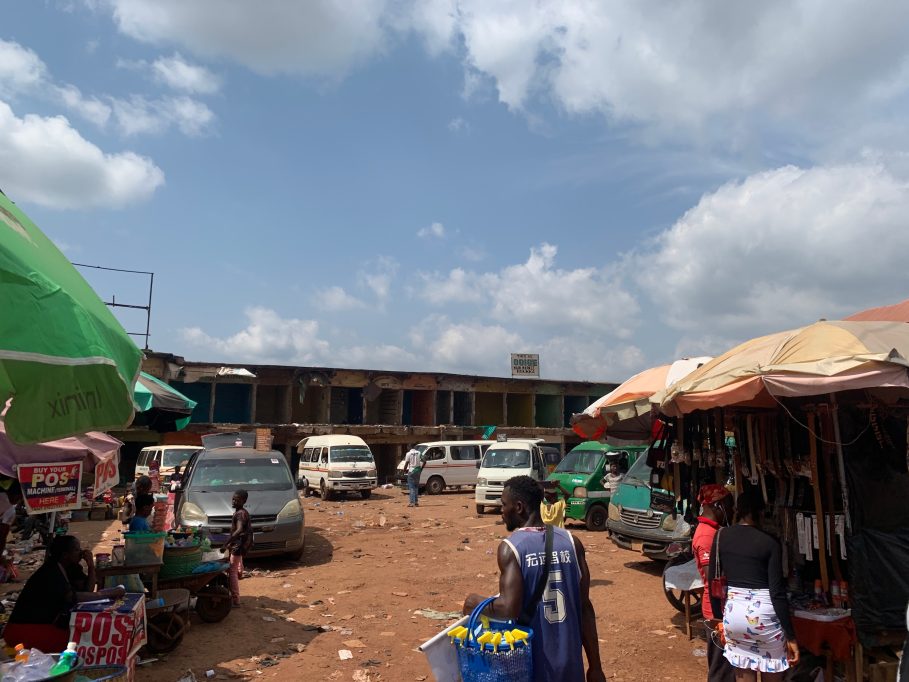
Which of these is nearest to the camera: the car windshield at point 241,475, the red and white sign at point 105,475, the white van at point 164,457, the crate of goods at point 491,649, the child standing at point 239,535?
the crate of goods at point 491,649

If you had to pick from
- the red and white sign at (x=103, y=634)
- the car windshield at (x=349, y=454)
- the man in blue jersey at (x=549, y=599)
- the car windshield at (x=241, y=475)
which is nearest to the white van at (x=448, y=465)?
the car windshield at (x=349, y=454)

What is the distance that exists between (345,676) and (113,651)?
2.04m

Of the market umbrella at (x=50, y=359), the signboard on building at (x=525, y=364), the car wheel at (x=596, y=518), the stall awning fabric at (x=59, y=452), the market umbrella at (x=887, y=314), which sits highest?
the signboard on building at (x=525, y=364)

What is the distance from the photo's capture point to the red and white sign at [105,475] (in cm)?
726

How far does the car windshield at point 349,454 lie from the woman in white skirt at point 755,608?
19279mm

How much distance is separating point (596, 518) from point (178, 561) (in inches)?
402

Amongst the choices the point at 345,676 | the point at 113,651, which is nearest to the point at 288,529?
the point at 345,676

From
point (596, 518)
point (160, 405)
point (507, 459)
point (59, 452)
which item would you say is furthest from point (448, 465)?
point (59, 452)

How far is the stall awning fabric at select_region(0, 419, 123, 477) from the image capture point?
582cm

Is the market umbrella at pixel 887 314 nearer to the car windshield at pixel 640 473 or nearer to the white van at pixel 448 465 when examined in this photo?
the car windshield at pixel 640 473

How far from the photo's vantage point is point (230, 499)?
11.0 m

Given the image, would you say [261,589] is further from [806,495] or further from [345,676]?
[806,495]

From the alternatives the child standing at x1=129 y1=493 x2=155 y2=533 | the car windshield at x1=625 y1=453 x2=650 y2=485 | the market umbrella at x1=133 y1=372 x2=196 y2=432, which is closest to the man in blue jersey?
the market umbrella at x1=133 y1=372 x2=196 y2=432

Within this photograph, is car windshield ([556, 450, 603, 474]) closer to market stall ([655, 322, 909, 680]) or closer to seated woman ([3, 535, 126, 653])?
market stall ([655, 322, 909, 680])
